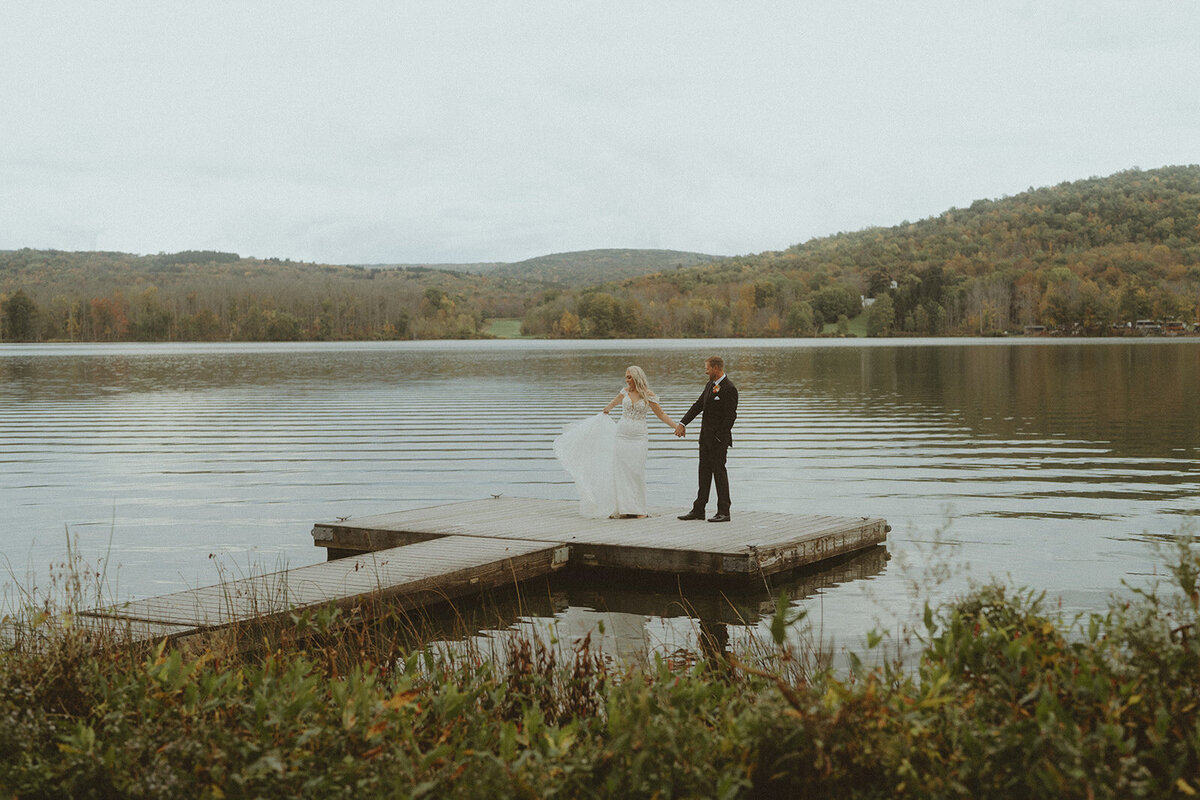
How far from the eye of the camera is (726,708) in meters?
4.92

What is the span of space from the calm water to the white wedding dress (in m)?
2.09

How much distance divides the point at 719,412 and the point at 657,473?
1055cm

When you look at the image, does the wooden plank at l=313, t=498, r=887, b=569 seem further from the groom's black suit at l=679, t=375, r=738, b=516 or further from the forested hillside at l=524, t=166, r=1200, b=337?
the forested hillside at l=524, t=166, r=1200, b=337

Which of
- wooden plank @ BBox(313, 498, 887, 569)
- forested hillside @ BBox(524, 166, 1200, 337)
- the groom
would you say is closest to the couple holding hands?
the groom

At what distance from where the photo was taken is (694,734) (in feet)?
14.9

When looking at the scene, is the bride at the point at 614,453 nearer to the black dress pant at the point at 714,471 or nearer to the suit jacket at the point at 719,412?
the suit jacket at the point at 719,412

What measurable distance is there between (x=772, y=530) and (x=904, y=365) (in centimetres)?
6235

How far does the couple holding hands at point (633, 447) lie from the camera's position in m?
13.5

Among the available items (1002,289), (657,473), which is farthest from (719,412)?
(1002,289)

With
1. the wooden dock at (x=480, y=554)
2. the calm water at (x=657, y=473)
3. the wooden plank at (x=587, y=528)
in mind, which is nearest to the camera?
the wooden dock at (x=480, y=554)

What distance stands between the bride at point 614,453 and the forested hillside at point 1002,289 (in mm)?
160289

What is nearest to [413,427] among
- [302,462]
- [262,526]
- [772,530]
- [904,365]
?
[302,462]

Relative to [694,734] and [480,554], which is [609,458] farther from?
[694,734]

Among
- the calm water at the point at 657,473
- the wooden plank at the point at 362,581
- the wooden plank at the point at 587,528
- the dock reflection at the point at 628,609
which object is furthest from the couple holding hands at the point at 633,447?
the calm water at the point at 657,473
